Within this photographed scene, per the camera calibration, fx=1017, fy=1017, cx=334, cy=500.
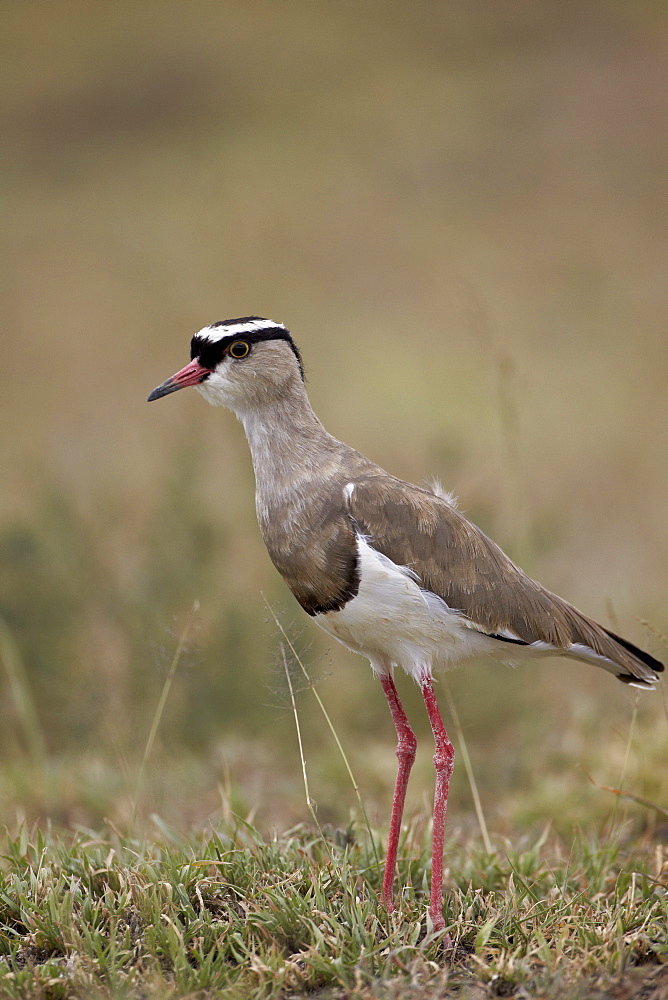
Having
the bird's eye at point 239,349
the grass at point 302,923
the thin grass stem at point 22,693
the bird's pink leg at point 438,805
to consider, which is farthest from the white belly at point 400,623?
the thin grass stem at point 22,693

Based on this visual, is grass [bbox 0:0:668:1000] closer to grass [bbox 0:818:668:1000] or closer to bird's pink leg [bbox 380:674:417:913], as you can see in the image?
grass [bbox 0:818:668:1000]

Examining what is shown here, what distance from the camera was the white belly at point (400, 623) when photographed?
341 cm

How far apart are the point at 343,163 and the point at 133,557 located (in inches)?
671

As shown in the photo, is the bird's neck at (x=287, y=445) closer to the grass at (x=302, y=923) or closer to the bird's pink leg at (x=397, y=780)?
the grass at (x=302, y=923)

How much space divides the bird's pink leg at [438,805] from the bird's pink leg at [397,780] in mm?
141

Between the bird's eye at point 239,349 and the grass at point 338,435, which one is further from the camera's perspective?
the bird's eye at point 239,349

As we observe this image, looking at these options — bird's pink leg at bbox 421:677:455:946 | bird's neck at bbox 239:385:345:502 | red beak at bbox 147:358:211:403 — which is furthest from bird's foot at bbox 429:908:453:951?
red beak at bbox 147:358:211:403

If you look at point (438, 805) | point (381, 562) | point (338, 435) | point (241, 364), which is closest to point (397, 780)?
point (438, 805)

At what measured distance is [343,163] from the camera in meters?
21.9

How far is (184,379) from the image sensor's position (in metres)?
3.65

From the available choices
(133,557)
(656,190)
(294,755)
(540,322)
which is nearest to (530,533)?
(294,755)

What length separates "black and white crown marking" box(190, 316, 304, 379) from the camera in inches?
143

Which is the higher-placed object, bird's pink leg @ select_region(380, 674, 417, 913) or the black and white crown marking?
the black and white crown marking

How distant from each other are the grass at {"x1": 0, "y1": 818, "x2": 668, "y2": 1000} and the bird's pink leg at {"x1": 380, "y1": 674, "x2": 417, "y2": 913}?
0.31 ft
